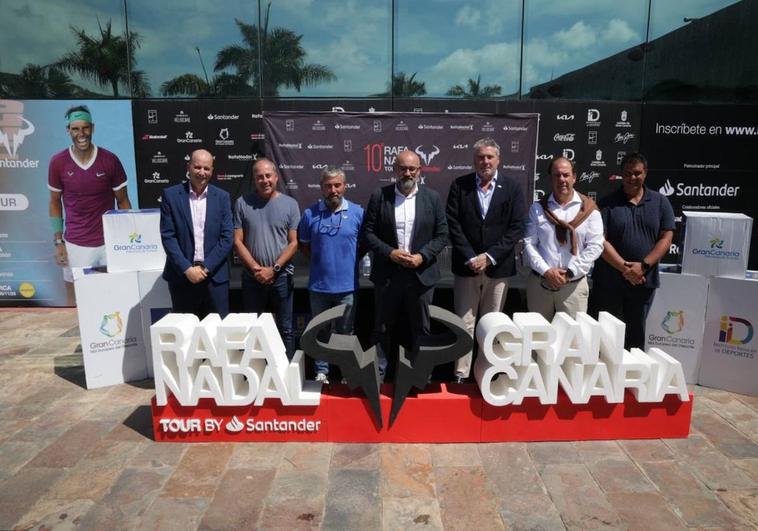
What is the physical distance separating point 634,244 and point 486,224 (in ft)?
3.65

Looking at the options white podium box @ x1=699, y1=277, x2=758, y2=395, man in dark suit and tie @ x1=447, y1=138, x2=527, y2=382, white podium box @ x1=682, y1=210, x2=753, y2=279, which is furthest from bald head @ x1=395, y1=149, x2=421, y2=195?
white podium box @ x1=699, y1=277, x2=758, y2=395

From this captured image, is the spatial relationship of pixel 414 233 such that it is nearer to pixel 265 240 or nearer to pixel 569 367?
pixel 265 240

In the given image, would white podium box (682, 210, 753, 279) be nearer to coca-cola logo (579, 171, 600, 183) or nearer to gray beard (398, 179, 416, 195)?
gray beard (398, 179, 416, 195)

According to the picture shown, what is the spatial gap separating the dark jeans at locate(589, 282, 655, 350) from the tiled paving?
0.65 m

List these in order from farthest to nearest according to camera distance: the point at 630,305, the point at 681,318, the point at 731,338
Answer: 1. the point at 681,318
2. the point at 731,338
3. the point at 630,305

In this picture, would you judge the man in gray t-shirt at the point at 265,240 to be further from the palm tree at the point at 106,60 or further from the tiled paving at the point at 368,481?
the palm tree at the point at 106,60

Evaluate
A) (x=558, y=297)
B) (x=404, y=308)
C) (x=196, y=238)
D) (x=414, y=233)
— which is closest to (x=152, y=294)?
(x=196, y=238)

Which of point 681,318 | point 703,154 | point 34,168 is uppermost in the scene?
point 703,154

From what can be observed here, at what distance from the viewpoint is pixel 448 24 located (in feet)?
20.5

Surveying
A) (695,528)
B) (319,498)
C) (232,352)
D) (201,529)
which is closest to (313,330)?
(232,352)

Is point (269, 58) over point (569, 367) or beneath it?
over

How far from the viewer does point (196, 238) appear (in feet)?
11.8

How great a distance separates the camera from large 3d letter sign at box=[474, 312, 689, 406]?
2908 millimetres

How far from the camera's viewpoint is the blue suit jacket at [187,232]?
11.5ft
